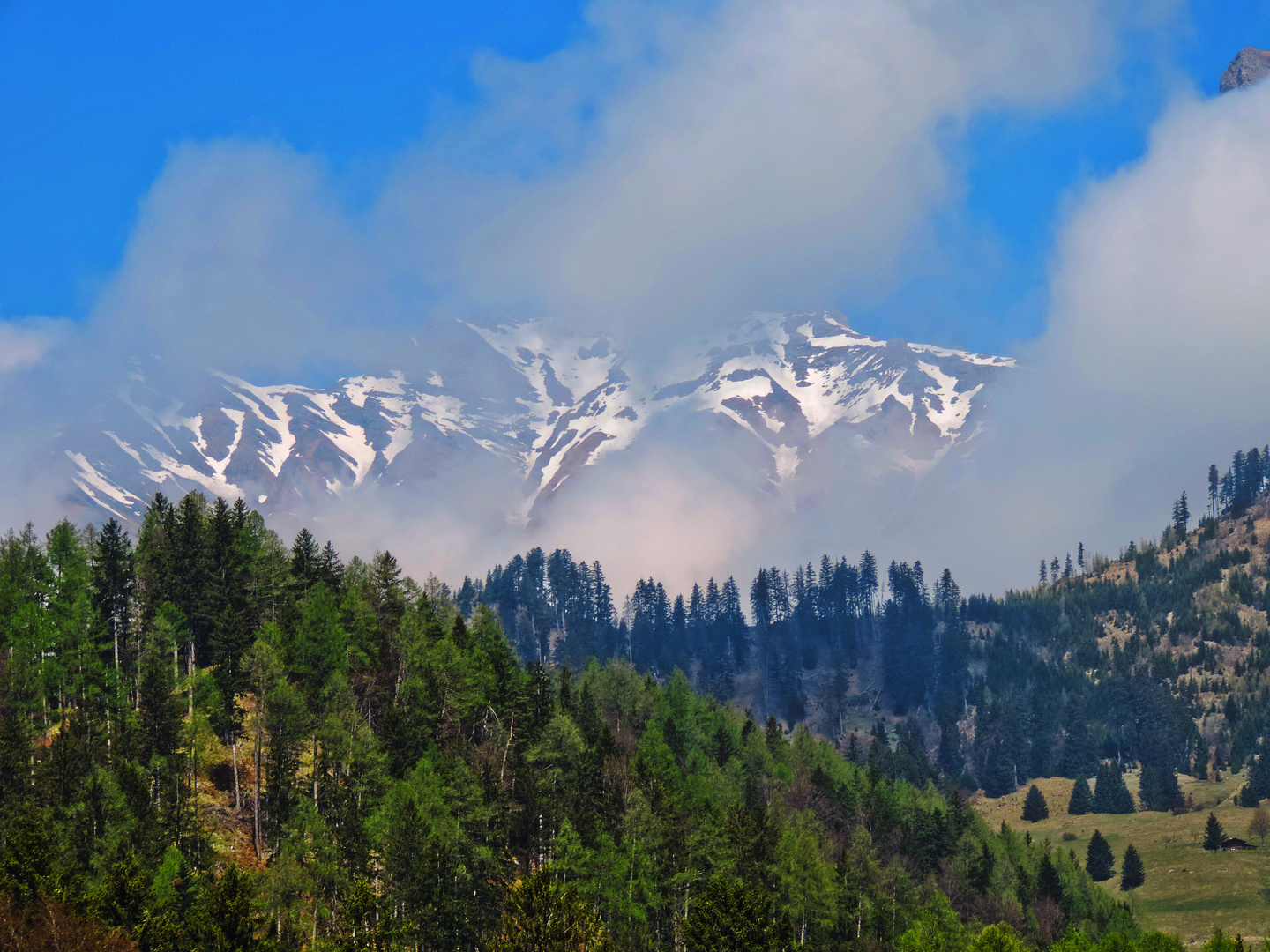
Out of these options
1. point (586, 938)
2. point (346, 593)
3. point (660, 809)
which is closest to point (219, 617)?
point (346, 593)

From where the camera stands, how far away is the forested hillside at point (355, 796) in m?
80.3

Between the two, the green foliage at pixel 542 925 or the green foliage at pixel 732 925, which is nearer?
the green foliage at pixel 542 925

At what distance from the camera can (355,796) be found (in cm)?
9650

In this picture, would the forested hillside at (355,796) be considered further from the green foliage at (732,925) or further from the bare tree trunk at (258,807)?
the bare tree trunk at (258,807)

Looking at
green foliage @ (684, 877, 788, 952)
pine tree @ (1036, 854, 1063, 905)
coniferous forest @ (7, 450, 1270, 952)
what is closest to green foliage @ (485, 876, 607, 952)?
coniferous forest @ (7, 450, 1270, 952)

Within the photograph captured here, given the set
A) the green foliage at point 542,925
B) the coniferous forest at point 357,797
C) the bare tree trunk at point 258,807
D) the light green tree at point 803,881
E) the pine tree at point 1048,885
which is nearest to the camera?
the green foliage at point 542,925

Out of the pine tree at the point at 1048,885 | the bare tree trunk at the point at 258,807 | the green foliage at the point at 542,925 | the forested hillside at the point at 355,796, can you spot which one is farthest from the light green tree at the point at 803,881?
the pine tree at the point at 1048,885

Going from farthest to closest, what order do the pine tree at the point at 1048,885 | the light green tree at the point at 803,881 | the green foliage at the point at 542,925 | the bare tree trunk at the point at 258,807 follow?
1. the pine tree at the point at 1048,885
2. the light green tree at the point at 803,881
3. the bare tree trunk at the point at 258,807
4. the green foliage at the point at 542,925

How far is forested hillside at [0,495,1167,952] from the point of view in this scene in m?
80.3

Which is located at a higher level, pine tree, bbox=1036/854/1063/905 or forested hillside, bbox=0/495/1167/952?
forested hillside, bbox=0/495/1167/952

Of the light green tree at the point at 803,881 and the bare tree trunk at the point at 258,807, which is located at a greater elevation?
the bare tree trunk at the point at 258,807

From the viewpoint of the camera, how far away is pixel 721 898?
82562 mm

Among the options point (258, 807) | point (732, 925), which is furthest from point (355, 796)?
point (732, 925)

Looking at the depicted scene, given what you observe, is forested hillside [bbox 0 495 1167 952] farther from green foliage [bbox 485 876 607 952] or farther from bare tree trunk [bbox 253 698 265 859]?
bare tree trunk [bbox 253 698 265 859]
